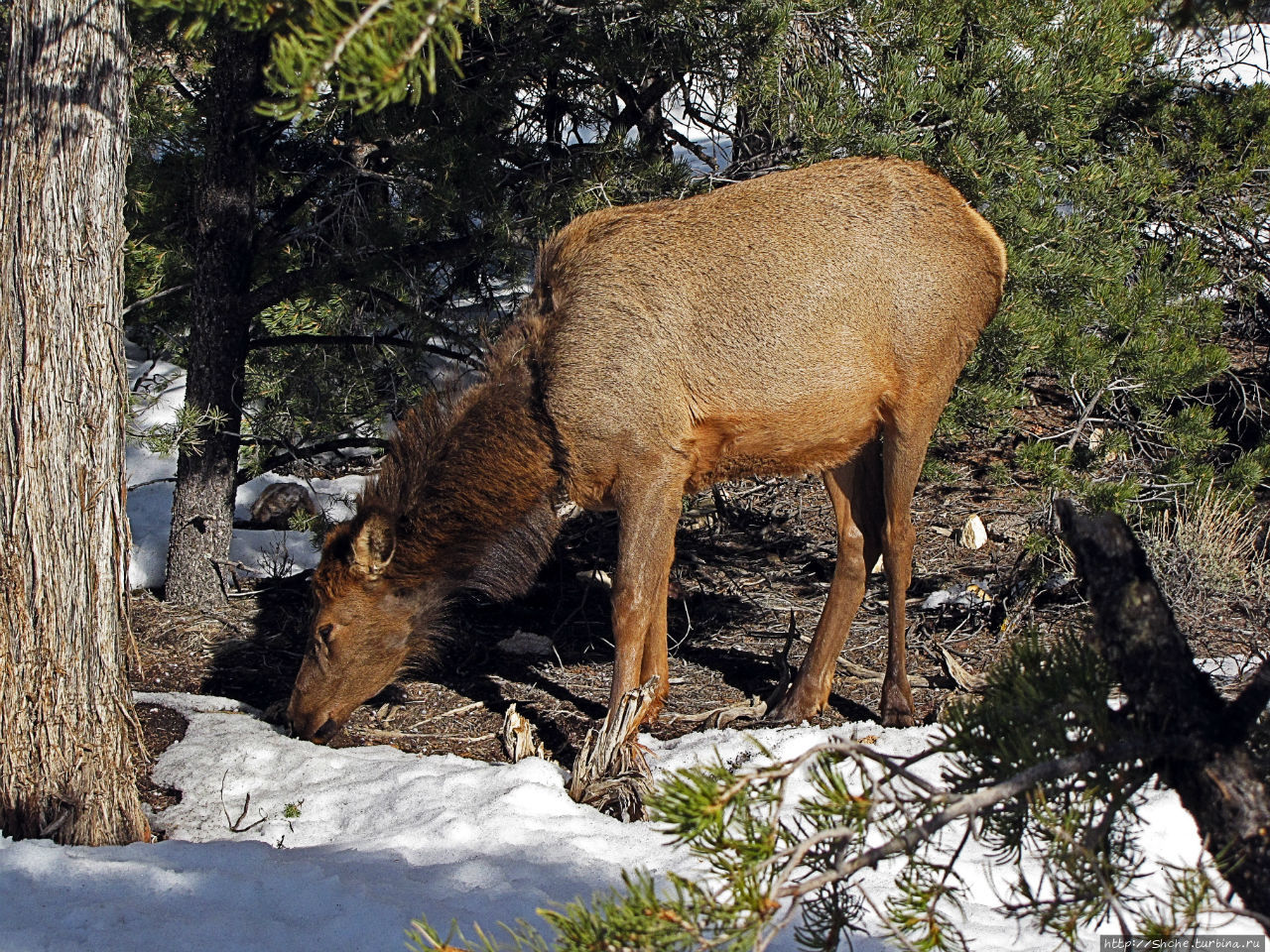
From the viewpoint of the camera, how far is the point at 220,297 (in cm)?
683

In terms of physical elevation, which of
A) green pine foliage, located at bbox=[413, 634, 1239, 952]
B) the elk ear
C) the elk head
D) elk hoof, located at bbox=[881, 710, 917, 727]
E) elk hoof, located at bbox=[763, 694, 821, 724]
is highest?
green pine foliage, located at bbox=[413, 634, 1239, 952]

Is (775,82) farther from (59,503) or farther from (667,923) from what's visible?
(667,923)

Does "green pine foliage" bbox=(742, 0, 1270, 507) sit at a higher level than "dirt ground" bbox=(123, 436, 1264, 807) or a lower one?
higher

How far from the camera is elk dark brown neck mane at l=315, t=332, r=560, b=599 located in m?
5.52

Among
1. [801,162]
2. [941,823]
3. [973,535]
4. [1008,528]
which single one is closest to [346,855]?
[941,823]

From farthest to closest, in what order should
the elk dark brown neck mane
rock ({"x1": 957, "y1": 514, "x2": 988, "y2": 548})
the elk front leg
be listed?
rock ({"x1": 957, "y1": 514, "x2": 988, "y2": 548}) → the elk dark brown neck mane → the elk front leg

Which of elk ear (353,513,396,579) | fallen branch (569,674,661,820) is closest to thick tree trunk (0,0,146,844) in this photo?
elk ear (353,513,396,579)

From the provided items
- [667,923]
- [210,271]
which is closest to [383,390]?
[210,271]

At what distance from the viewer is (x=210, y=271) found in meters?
6.77

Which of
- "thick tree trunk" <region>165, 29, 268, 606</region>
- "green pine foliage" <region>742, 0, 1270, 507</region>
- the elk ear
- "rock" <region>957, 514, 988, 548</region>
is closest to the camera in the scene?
the elk ear

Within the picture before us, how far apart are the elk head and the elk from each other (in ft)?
0.03

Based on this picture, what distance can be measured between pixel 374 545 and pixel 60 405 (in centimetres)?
192

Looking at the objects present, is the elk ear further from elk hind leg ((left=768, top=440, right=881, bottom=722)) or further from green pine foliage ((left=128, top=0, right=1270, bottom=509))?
elk hind leg ((left=768, top=440, right=881, bottom=722))

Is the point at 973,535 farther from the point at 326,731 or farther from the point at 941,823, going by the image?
the point at 941,823
